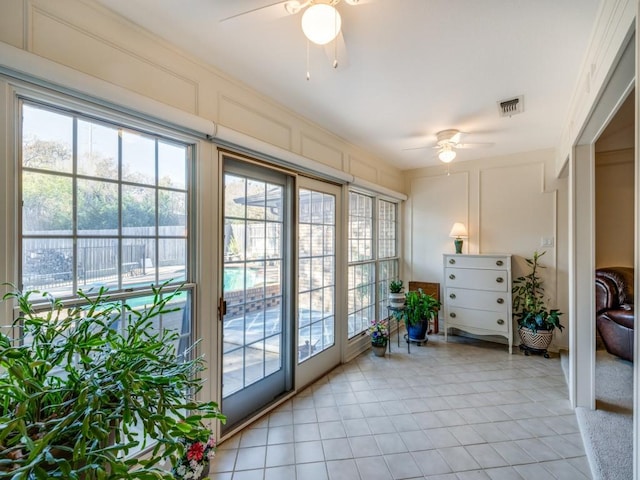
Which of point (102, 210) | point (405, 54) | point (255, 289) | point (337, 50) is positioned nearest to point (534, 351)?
point (255, 289)

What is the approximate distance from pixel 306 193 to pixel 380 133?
1071 mm

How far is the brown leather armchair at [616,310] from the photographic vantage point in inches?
112

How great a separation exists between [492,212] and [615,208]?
137cm

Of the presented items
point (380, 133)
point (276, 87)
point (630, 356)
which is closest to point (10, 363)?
point (276, 87)

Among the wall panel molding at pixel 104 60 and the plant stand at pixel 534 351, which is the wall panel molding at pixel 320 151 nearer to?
the wall panel molding at pixel 104 60

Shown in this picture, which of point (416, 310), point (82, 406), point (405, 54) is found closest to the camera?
point (82, 406)

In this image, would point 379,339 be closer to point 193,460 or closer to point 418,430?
point 418,430

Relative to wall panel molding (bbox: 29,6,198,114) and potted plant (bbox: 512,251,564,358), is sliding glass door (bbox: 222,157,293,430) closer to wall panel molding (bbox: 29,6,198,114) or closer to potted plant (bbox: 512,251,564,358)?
wall panel molding (bbox: 29,6,198,114)

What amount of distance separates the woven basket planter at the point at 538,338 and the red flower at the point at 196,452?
12.2 feet

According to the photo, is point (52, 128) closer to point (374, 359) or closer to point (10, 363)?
point (10, 363)

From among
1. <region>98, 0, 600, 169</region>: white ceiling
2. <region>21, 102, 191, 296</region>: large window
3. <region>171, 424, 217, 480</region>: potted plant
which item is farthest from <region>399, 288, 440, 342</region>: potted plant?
<region>21, 102, 191, 296</region>: large window

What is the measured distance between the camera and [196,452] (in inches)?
58.4

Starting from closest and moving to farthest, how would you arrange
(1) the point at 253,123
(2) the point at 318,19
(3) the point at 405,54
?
(2) the point at 318,19 < (3) the point at 405,54 < (1) the point at 253,123

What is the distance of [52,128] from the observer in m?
1.32
